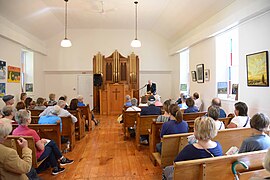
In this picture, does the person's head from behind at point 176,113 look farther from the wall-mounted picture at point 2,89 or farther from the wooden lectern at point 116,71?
the wooden lectern at point 116,71

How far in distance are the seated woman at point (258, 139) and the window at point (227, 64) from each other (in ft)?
11.6

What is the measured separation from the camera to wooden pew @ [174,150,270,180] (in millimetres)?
1547

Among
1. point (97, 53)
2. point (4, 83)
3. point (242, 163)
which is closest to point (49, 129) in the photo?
point (242, 163)

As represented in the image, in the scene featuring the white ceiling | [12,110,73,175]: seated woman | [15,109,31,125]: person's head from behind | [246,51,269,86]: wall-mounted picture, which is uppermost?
the white ceiling

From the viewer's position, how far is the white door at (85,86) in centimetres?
1020

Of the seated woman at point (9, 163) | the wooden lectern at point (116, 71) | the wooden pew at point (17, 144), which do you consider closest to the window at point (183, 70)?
the wooden lectern at point (116, 71)

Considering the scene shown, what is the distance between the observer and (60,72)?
33.3 feet

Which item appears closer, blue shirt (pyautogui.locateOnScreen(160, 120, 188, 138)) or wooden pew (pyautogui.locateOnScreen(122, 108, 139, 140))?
blue shirt (pyautogui.locateOnScreen(160, 120, 188, 138))

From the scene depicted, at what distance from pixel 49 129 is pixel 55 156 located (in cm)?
49

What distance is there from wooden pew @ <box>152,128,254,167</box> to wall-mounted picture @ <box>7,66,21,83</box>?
5720 millimetres

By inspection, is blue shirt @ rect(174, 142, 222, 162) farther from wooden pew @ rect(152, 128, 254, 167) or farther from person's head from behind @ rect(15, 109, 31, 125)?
person's head from behind @ rect(15, 109, 31, 125)

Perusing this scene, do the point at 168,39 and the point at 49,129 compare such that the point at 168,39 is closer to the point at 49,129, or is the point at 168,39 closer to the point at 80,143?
the point at 80,143

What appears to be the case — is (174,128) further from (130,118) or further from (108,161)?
(130,118)

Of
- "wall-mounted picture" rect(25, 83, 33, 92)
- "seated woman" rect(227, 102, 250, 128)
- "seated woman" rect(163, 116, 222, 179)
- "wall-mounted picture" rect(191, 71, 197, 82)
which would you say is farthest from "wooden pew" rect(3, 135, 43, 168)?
"wall-mounted picture" rect(25, 83, 33, 92)
